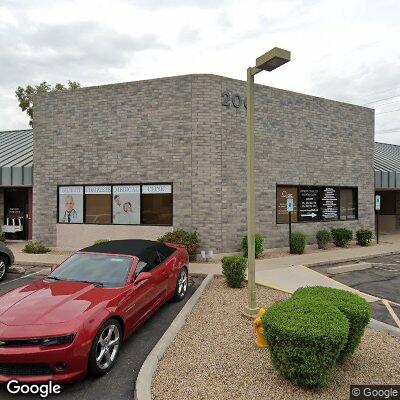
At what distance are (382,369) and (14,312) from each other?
4661 mm

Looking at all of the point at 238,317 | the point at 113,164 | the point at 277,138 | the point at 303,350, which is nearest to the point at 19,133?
the point at 113,164

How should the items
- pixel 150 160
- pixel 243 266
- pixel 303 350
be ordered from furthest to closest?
pixel 150 160 < pixel 243 266 < pixel 303 350

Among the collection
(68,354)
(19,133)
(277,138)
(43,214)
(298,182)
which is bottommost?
(68,354)

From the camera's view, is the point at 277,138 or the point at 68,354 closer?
the point at 68,354

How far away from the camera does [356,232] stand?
15773 mm

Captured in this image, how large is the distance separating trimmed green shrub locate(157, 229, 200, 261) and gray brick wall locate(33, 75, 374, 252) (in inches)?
18.7

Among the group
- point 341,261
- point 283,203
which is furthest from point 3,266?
point 341,261

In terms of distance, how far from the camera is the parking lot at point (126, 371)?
409 centimetres

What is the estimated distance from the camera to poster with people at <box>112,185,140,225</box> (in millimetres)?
13320

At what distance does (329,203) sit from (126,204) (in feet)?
28.8

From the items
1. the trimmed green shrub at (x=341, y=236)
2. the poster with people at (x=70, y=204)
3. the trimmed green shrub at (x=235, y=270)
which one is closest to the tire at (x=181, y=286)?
the trimmed green shrub at (x=235, y=270)

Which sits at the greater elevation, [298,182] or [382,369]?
[298,182]

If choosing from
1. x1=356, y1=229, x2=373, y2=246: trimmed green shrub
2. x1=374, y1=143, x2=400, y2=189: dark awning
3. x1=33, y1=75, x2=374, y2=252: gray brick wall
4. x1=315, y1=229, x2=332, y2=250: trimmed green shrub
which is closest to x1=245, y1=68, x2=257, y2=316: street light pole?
x1=33, y1=75, x2=374, y2=252: gray brick wall

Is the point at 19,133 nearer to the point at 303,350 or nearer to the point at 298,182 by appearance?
the point at 298,182
